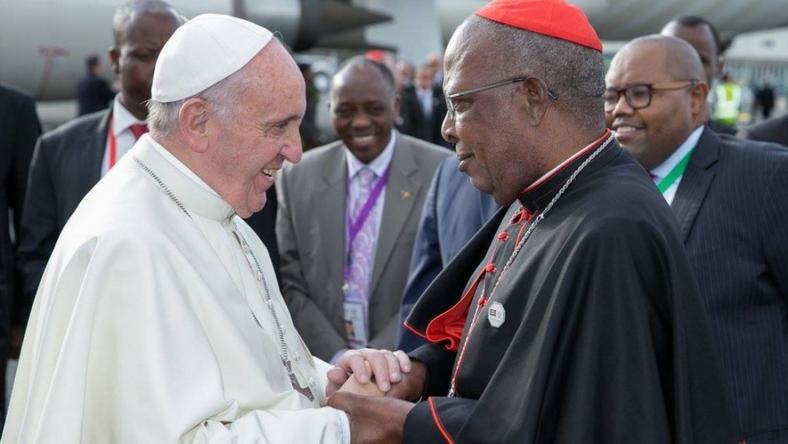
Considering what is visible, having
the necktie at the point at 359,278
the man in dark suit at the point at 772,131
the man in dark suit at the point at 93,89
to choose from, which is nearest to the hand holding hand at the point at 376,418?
the necktie at the point at 359,278

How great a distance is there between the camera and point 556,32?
8.35 feet

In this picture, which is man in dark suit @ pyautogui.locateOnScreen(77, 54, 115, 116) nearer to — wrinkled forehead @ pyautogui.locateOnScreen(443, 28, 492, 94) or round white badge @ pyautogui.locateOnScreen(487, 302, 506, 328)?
wrinkled forehead @ pyautogui.locateOnScreen(443, 28, 492, 94)

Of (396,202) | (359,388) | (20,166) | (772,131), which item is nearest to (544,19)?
(359,388)

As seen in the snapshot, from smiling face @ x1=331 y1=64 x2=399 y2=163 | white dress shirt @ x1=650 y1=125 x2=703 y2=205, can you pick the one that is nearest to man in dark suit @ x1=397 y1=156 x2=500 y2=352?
white dress shirt @ x1=650 y1=125 x2=703 y2=205

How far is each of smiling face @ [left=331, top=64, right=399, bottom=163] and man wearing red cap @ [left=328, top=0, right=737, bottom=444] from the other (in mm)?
2366

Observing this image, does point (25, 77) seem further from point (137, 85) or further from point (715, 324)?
point (715, 324)

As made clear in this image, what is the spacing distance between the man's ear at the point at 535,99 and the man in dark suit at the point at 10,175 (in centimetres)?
352

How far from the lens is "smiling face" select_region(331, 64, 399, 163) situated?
5129 mm

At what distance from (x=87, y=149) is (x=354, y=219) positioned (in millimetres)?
1318

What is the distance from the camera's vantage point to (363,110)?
520cm

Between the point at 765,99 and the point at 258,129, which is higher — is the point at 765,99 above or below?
below

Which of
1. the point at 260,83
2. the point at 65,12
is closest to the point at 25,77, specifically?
the point at 65,12

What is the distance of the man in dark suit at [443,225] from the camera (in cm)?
416

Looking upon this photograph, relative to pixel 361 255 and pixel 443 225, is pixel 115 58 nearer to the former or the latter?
pixel 361 255
